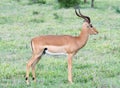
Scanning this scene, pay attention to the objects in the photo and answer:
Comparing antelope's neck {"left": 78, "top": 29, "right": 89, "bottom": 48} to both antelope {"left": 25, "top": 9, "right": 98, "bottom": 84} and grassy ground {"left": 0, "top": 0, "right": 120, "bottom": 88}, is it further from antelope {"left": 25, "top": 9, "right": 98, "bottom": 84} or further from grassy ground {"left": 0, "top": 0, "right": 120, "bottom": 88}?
grassy ground {"left": 0, "top": 0, "right": 120, "bottom": 88}

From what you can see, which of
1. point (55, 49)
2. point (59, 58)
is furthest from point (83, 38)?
point (59, 58)

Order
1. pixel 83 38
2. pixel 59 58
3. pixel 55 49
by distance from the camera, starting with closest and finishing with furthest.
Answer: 1. pixel 55 49
2. pixel 83 38
3. pixel 59 58

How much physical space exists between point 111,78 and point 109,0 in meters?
27.4

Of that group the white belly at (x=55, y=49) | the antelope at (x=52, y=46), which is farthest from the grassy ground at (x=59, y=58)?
the white belly at (x=55, y=49)

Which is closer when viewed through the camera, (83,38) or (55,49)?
(55,49)

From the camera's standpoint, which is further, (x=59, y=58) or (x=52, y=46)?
(x=59, y=58)

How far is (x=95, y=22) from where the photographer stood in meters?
19.3

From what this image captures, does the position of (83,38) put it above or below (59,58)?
above

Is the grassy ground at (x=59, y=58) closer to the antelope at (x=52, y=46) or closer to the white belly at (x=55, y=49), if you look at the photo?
the antelope at (x=52, y=46)

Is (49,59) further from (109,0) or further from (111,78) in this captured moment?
(109,0)

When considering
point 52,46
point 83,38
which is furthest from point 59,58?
point 52,46

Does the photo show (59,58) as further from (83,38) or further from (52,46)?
(52,46)

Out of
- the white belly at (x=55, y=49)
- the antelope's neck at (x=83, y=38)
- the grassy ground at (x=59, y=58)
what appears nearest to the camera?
the white belly at (x=55, y=49)

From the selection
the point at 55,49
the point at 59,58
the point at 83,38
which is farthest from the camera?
the point at 59,58
